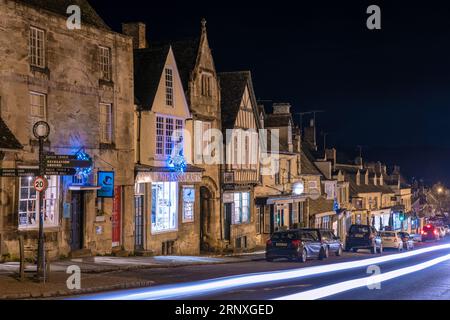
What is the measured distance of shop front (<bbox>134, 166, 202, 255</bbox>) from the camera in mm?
30766

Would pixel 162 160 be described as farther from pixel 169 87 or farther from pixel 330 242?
pixel 330 242

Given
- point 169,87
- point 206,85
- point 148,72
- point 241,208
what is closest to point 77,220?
point 148,72

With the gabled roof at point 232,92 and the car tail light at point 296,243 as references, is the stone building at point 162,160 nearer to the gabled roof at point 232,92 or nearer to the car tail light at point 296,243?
the gabled roof at point 232,92

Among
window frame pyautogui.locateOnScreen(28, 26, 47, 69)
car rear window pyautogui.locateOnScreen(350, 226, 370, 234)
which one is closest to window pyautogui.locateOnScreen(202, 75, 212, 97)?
car rear window pyautogui.locateOnScreen(350, 226, 370, 234)

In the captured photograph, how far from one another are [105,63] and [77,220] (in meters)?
6.54

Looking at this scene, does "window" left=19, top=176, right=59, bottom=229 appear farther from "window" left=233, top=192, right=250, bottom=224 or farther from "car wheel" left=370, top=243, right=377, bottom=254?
"car wheel" left=370, top=243, right=377, bottom=254

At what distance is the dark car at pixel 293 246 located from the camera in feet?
95.0

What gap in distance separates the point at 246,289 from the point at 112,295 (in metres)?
3.32

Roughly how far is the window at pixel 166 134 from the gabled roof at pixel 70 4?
5.01 meters

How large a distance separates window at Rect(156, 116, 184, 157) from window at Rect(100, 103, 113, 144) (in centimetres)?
329

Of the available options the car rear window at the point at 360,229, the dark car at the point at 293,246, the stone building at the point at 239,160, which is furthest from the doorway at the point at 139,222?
the car rear window at the point at 360,229

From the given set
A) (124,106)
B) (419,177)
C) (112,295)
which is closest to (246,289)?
(112,295)
